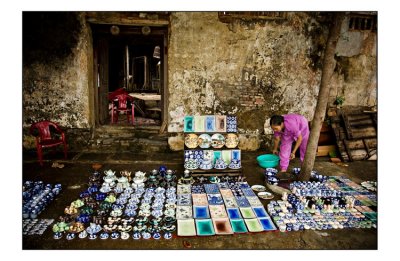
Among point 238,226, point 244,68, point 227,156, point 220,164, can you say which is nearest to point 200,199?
point 238,226

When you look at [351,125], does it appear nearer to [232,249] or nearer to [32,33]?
[232,249]

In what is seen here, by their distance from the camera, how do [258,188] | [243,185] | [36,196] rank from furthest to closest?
[243,185] → [258,188] → [36,196]

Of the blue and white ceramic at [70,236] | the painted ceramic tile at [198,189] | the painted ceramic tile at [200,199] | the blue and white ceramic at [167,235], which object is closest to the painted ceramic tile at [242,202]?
the painted ceramic tile at [200,199]

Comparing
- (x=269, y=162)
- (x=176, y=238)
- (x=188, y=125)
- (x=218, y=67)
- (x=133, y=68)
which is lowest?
(x=176, y=238)

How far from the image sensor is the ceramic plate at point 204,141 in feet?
17.1

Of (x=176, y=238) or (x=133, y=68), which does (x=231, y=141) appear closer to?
(x=176, y=238)

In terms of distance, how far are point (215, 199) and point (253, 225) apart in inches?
33.4

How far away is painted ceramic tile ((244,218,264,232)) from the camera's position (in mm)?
3480

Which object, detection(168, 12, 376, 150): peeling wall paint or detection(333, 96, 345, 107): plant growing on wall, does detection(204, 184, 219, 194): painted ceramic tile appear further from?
detection(333, 96, 345, 107): plant growing on wall

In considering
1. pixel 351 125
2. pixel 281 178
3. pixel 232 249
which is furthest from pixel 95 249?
pixel 351 125

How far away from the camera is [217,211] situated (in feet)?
12.8

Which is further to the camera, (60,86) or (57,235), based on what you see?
(60,86)

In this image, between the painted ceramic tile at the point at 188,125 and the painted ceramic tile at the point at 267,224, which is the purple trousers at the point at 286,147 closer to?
the painted ceramic tile at the point at 188,125

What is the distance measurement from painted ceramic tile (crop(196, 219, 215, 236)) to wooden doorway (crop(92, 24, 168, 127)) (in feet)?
12.6
